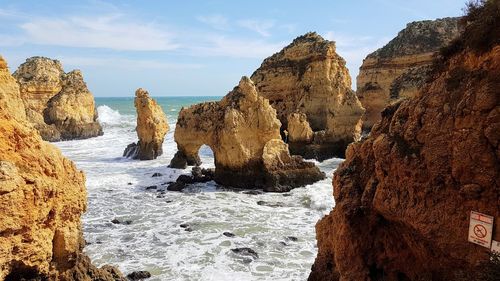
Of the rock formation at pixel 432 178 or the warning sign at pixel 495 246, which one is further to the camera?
the rock formation at pixel 432 178

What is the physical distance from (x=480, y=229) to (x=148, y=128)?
97.7 feet

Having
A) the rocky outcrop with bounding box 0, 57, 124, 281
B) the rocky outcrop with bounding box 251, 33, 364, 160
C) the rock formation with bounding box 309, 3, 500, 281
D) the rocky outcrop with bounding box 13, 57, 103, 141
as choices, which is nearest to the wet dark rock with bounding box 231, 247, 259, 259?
the rocky outcrop with bounding box 0, 57, 124, 281

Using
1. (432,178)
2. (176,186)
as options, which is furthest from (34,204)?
(176,186)

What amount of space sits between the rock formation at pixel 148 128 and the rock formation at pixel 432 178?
26.5 m

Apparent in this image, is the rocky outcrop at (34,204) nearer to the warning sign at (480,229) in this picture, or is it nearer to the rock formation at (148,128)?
the warning sign at (480,229)

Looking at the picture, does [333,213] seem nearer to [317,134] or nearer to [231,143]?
[231,143]

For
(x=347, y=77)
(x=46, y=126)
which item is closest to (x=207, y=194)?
(x=347, y=77)

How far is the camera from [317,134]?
33.3m

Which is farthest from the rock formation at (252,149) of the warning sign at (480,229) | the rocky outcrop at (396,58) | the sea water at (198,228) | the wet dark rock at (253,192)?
the rocky outcrop at (396,58)

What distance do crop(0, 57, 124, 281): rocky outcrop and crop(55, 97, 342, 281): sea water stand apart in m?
3.68

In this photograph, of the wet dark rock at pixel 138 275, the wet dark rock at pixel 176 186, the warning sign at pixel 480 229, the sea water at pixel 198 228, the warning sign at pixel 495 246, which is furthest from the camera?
the wet dark rock at pixel 176 186

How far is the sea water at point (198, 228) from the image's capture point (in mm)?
12680

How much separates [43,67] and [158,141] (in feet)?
102

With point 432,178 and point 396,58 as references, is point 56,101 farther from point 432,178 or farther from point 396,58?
point 432,178
